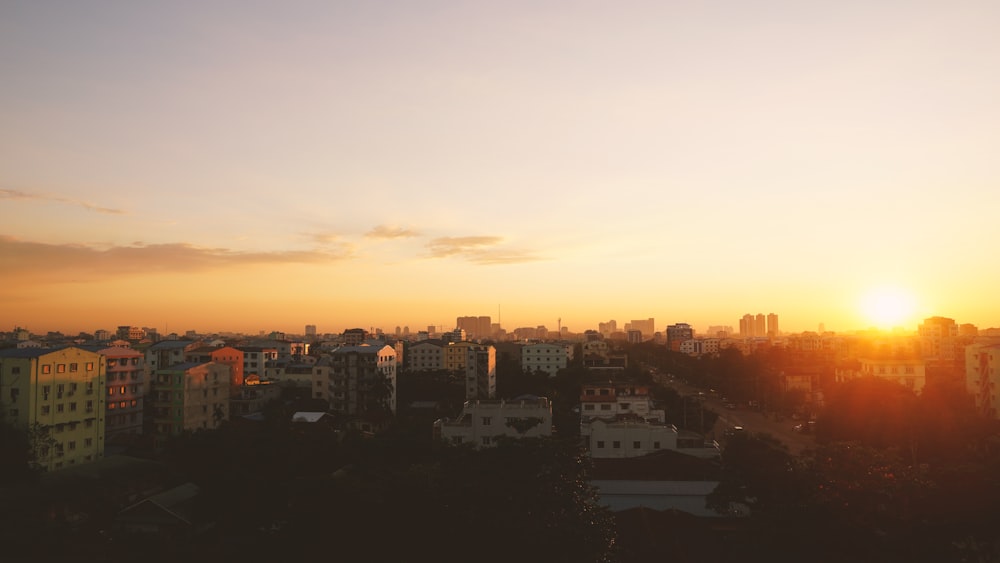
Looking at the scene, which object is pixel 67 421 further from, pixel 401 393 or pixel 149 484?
pixel 401 393

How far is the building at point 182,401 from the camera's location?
96.5 ft

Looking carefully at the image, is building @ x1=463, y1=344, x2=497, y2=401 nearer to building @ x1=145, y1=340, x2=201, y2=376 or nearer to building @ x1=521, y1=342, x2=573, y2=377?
building @ x1=521, y1=342, x2=573, y2=377

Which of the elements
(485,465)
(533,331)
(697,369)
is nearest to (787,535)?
(485,465)

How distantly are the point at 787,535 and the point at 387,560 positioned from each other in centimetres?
594

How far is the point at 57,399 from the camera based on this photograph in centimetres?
2478

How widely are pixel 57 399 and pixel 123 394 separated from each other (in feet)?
19.1

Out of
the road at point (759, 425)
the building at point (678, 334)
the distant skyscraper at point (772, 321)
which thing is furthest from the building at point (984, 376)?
the distant skyscraper at point (772, 321)

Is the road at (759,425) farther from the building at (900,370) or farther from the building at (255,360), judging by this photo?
the building at (255,360)

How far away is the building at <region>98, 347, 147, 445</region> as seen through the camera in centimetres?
2958

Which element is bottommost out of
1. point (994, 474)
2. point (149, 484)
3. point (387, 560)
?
point (149, 484)

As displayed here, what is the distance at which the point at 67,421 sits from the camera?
985 inches

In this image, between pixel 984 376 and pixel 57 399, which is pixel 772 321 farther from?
pixel 57 399

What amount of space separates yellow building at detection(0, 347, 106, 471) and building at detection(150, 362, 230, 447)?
278cm

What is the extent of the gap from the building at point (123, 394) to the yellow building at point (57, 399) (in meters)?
2.40
